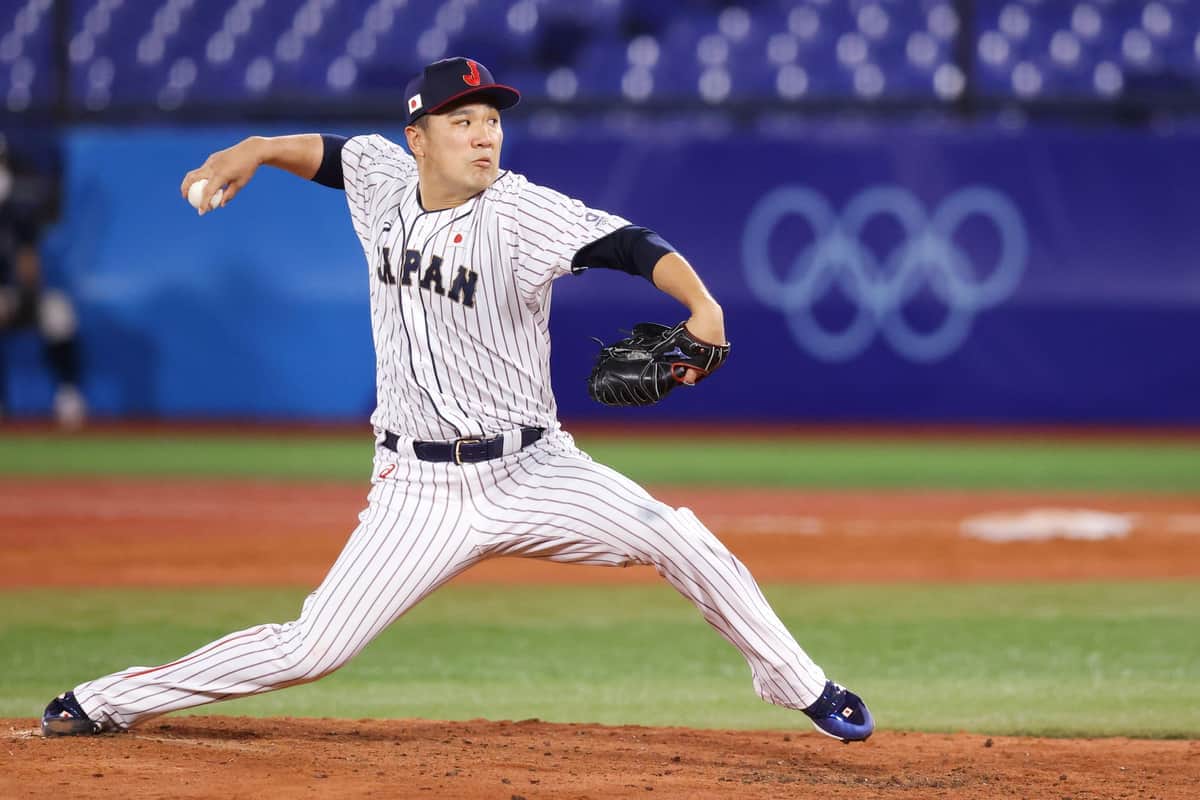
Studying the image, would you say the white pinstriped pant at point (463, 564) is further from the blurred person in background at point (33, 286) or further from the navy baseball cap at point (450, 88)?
the blurred person in background at point (33, 286)

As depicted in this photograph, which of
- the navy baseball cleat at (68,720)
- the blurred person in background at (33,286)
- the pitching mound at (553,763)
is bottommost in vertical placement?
the pitching mound at (553,763)

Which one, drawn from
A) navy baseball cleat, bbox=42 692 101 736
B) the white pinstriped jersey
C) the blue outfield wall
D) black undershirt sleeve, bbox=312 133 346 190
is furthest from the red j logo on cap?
the blue outfield wall

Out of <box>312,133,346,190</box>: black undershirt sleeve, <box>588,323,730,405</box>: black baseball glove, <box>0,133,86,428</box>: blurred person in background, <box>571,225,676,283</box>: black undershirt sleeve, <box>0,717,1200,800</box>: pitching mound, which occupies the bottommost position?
<box>0,717,1200,800</box>: pitching mound

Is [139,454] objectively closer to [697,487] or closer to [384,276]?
[697,487]

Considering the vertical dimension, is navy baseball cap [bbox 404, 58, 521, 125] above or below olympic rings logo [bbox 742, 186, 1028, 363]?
below

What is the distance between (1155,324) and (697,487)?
216 inches

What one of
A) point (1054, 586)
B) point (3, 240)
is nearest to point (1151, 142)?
point (1054, 586)

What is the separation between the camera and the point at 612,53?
633 inches

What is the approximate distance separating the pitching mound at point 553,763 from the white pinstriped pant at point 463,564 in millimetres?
210

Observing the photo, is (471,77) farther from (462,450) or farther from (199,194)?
(462,450)

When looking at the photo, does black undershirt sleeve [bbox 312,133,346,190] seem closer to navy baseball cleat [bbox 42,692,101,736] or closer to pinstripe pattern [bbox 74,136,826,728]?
pinstripe pattern [bbox 74,136,826,728]

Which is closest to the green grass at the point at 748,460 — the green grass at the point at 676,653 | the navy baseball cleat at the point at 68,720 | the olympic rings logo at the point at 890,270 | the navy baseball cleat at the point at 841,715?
the olympic rings logo at the point at 890,270

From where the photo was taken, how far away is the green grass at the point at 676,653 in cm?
513

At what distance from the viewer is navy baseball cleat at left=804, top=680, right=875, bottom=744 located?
411 cm
